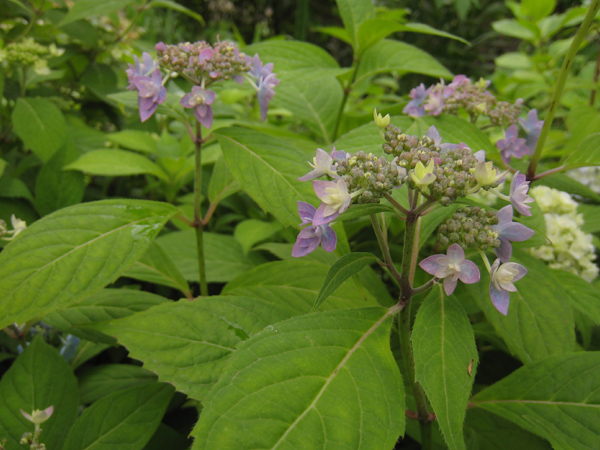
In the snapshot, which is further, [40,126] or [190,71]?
[40,126]

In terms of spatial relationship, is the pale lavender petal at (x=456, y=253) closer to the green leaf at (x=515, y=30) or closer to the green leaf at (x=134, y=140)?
the green leaf at (x=134, y=140)

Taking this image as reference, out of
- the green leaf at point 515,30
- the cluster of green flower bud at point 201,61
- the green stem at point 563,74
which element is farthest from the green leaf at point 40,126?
the green leaf at point 515,30

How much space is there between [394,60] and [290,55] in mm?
387

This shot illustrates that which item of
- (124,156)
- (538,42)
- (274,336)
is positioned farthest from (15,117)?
(538,42)

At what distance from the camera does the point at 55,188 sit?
1546 millimetres

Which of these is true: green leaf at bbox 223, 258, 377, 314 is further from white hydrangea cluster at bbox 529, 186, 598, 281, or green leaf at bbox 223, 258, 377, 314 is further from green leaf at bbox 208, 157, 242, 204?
white hydrangea cluster at bbox 529, 186, 598, 281

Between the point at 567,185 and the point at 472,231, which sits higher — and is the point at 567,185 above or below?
below

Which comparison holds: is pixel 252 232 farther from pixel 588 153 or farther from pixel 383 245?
pixel 588 153

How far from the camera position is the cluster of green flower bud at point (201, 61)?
1086 mm

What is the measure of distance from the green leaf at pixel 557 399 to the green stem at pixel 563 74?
52 cm

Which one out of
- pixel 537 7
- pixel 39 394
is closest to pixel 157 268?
pixel 39 394

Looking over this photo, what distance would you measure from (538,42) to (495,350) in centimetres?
229

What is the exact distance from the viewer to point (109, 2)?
1.74 meters

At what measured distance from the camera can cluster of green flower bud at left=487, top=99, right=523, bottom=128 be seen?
1293 mm
